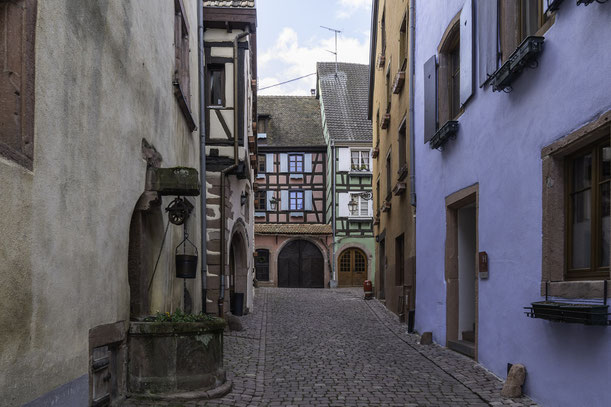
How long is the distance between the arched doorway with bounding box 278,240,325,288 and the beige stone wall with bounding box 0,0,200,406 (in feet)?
78.0

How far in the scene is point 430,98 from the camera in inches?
387

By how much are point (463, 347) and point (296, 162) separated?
23.4m

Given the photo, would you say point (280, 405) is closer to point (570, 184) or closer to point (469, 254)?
point (570, 184)

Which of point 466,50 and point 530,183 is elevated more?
point 466,50

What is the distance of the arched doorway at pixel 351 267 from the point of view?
29797mm

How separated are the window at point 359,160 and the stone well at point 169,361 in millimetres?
24071

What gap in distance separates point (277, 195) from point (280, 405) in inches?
985

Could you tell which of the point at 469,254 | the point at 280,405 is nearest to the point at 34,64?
the point at 280,405

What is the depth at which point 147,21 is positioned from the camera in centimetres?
655

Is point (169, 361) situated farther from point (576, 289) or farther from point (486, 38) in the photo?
point (486, 38)

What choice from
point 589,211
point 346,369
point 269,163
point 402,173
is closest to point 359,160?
point 269,163

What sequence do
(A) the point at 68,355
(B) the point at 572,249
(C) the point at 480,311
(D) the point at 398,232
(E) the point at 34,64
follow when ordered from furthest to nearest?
1. (D) the point at 398,232
2. (C) the point at 480,311
3. (B) the point at 572,249
4. (A) the point at 68,355
5. (E) the point at 34,64

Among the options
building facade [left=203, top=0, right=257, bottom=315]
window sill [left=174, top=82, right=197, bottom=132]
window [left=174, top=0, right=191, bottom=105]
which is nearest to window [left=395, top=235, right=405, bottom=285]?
building facade [left=203, top=0, right=257, bottom=315]

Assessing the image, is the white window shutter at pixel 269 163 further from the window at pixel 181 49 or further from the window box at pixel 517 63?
the window box at pixel 517 63
